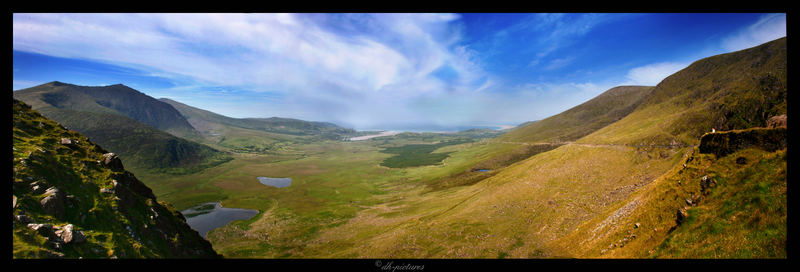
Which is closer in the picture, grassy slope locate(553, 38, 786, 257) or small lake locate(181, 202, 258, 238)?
grassy slope locate(553, 38, 786, 257)

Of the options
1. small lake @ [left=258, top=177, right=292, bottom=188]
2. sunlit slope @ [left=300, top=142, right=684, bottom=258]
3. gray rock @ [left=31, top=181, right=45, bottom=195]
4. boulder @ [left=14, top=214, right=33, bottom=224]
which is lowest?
small lake @ [left=258, top=177, right=292, bottom=188]

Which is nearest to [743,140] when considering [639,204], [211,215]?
[639,204]

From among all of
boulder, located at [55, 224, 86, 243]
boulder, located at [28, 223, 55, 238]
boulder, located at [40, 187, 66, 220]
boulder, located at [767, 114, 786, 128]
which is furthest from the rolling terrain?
boulder, located at [40, 187, 66, 220]

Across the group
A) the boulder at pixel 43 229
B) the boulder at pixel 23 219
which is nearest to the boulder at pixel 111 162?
the boulder at pixel 23 219

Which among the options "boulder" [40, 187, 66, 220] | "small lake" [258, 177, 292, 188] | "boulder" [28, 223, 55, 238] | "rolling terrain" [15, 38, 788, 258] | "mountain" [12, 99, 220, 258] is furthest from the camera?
"small lake" [258, 177, 292, 188]

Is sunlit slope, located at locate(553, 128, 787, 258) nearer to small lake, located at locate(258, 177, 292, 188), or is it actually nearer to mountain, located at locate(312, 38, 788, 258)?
mountain, located at locate(312, 38, 788, 258)
